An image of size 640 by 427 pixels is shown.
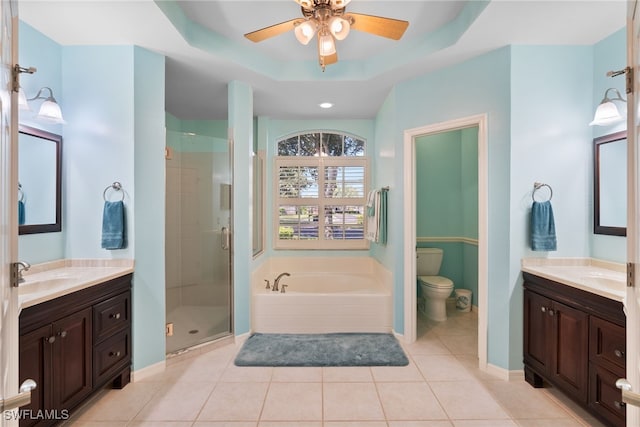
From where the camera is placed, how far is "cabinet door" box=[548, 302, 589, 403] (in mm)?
1805

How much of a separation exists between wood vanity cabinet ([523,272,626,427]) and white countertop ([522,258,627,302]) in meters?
0.04

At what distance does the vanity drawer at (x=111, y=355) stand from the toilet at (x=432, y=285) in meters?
2.99

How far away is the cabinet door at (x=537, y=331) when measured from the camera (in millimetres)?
2088

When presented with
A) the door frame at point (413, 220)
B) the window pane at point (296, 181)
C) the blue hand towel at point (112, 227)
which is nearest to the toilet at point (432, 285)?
the door frame at point (413, 220)

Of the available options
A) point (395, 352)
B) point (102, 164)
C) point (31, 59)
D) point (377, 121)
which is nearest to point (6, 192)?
point (102, 164)

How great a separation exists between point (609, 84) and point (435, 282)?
2.30 meters

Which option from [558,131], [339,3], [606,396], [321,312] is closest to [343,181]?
[321,312]

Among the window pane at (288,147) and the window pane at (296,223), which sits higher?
the window pane at (288,147)

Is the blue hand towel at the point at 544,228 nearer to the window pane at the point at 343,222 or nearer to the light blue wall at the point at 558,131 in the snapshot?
the light blue wall at the point at 558,131

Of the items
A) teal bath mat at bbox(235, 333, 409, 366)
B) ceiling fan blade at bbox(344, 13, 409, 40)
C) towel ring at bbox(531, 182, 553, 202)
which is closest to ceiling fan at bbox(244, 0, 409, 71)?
ceiling fan blade at bbox(344, 13, 409, 40)

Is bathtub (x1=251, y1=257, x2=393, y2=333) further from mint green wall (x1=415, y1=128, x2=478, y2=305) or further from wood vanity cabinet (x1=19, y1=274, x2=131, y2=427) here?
mint green wall (x1=415, y1=128, x2=478, y2=305)

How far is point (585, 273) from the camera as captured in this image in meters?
2.08

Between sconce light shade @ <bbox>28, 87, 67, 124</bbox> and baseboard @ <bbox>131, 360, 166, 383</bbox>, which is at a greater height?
sconce light shade @ <bbox>28, 87, 67, 124</bbox>

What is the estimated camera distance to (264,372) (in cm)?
241
